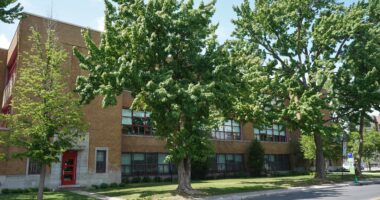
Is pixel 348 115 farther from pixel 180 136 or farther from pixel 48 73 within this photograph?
pixel 48 73

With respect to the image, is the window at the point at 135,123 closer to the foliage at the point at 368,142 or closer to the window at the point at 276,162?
the window at the point at 276,162

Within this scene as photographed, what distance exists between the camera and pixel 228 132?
3706 centimetres

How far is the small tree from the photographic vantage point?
36312mm

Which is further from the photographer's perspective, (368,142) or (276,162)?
(368,142)

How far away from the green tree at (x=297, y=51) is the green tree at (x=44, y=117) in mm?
12674

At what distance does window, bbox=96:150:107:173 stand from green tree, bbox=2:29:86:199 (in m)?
9.24

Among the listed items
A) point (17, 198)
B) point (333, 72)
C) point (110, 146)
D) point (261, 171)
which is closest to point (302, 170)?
point (261, 171)

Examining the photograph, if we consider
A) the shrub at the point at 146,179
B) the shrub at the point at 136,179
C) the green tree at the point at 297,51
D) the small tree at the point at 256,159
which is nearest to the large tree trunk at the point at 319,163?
the green tree at the point at 297,51

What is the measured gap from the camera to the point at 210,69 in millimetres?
16891

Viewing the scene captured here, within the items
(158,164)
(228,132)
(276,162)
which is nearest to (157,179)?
(158,164)

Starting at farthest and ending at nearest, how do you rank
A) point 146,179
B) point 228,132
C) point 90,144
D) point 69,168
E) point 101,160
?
point 228,132
point 146,179
point 101,160
point 90,144
point 69,168

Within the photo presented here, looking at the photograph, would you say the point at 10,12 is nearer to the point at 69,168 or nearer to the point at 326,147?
the point at 69,168

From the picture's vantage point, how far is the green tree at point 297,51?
2370cm

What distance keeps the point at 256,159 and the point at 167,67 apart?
2262 centimetres
